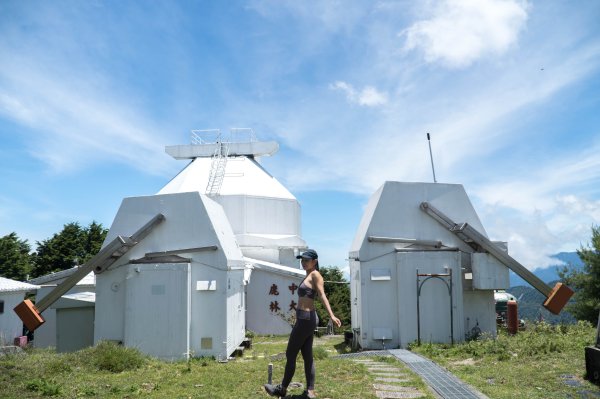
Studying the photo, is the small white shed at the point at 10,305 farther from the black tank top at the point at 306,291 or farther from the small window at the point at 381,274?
the black tank top at the point at 306,291

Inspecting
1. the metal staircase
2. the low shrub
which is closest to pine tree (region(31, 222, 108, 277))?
the metal staircase

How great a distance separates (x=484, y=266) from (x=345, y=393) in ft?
28.2

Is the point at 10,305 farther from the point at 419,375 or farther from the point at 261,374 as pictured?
the point at 419,375

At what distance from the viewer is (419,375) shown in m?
9.03

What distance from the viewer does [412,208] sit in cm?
1525

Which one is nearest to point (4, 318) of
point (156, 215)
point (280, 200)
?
point (156, 215)

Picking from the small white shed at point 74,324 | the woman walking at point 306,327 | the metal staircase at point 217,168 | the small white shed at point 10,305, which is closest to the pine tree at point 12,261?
the small white shed at point 10,305

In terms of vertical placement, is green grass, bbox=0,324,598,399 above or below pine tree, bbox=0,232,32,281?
below

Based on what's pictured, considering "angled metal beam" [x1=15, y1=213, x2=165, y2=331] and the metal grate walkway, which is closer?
the metal grate walkway

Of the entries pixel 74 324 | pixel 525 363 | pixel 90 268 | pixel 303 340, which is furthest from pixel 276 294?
pixel 303 340

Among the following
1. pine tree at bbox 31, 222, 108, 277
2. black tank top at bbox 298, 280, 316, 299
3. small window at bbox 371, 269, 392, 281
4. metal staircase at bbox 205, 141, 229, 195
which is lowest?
black tank top at bbox 298, 280, 316, 299

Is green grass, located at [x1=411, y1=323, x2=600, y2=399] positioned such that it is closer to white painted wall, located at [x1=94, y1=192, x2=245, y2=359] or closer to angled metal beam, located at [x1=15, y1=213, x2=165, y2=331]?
white painted wall, located at [x1=94, y1=192, x2=245, y2=359]

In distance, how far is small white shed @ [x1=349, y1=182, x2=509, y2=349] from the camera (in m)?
14.3

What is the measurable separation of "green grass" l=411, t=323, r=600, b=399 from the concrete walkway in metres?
0.25
